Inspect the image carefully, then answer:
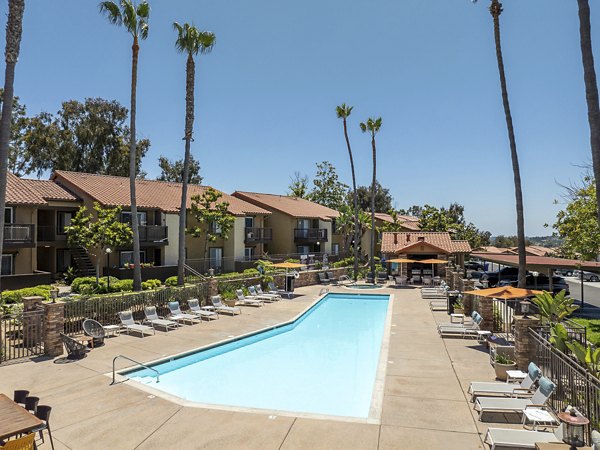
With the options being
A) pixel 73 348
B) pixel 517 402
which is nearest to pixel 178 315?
pixel 73 348

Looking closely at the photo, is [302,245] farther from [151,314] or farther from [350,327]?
[151,314]

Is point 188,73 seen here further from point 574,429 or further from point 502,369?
point 574,429

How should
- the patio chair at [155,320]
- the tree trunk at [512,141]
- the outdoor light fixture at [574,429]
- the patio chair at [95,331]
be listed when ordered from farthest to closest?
the tree trunk at [512,141], the patio chair at [155,320], the patio chair at [95,331], the outdoor light fixture at [574,429]

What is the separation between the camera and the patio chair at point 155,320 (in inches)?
696

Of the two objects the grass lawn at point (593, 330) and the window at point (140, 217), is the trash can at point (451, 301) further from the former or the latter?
the window at point (140, 217)

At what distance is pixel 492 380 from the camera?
38.0ft

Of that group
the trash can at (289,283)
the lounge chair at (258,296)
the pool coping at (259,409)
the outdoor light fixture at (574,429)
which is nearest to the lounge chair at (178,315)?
the pool coping at (259,409)

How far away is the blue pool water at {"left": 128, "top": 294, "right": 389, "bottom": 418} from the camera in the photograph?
449 inches

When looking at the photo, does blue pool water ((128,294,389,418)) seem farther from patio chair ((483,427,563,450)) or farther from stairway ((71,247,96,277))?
stairway ((71,247,96,277))

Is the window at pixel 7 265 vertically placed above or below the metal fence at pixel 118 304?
above

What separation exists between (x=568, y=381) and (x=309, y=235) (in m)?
38.4

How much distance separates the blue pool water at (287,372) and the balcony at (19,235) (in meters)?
17.4

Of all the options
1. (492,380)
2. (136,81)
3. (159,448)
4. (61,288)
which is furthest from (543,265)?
(61,288)

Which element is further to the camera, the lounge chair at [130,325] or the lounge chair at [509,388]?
the lounge chair at [130,325]
